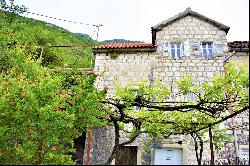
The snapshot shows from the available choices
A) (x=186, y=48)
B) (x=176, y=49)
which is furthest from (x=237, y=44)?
(x=176, y=49)

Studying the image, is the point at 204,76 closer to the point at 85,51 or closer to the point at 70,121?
the point at 70,121

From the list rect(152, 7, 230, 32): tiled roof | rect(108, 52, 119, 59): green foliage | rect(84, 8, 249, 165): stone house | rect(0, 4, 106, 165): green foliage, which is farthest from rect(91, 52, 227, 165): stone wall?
rect(0, 4, 106, 165): green foliage

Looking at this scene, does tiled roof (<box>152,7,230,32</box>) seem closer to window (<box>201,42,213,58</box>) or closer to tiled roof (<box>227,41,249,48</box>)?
tiled roof (<box>227,41,249,48</box>)

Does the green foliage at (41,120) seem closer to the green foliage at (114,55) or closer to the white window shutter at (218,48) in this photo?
the green foliage at (114,55)

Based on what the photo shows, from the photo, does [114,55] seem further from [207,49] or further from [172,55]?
[207,49]

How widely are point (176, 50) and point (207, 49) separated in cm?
172

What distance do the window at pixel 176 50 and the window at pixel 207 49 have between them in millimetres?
1242

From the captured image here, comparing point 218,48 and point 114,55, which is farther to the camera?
point 114,55

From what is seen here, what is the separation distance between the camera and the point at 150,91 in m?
9.55

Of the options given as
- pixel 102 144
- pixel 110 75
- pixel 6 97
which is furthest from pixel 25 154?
pixel 110 75

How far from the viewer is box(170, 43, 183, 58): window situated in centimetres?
1844

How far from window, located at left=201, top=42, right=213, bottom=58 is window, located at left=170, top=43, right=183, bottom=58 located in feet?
4.07

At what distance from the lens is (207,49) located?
18500 mm

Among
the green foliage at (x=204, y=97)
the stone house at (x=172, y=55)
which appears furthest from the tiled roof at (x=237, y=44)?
the green foliage at (x=204, y=97)
